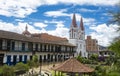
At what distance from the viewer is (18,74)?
30156 millimetres

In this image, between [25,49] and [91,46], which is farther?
[91,46]

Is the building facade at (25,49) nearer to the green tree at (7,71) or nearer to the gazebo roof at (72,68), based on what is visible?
the green tree at (7,71)

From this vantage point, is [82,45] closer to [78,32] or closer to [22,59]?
[78,32]

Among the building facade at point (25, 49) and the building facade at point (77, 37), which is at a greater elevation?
the building facade at point (77, 37)

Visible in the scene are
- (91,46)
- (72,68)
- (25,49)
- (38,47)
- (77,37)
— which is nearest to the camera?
(72,68)

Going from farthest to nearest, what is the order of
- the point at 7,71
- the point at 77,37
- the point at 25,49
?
the point at 77,37 → the point at 25,49 → the point at 7,71

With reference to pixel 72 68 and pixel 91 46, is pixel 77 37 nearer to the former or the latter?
pixel 91 46

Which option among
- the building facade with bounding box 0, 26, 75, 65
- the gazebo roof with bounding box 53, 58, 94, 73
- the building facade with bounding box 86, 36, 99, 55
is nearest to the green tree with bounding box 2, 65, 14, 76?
the gazebo roof with bounding box 53, 58, 94, 73

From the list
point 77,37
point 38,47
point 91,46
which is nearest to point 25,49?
point 38,47

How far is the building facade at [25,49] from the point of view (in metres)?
40.3

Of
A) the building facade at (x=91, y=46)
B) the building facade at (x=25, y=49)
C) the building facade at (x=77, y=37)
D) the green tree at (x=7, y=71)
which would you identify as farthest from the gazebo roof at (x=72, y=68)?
the building facade at (x=91, y=46)

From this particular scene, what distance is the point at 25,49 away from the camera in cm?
4647

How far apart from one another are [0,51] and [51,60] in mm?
21238

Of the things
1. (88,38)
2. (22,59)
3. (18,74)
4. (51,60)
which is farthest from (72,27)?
(18,74)
